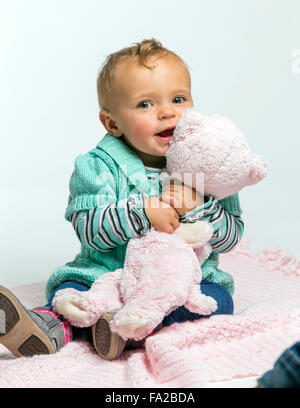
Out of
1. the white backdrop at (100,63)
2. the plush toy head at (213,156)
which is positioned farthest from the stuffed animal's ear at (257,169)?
the white backdrop at (100,63)

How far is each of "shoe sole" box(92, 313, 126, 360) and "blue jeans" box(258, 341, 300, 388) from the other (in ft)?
1.20

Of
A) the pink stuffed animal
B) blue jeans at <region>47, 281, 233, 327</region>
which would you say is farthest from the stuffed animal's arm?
blue jeans at <region>47, 281, 233, 327</region>

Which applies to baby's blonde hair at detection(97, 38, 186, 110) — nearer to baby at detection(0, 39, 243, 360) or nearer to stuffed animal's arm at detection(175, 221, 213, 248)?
baby at detection(0, 39, 243, 360)

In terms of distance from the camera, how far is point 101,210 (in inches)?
58.8

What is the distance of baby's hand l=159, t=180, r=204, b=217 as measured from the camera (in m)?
1.50

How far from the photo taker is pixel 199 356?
1.32 m

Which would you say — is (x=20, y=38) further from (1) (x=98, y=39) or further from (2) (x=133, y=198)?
(2) (x=133, y=198)

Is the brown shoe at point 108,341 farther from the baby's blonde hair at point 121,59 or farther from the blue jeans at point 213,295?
the baby's blonde hair at point 121,59

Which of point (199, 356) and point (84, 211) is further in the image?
point (84, 211)

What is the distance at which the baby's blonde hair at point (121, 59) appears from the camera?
5.16 ft

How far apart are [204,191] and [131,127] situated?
0.21 m

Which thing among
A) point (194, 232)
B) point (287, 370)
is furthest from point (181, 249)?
point (287, 370)

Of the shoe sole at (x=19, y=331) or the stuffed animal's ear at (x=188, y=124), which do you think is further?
the stuffed animal's ear at (x=188, y=124)
